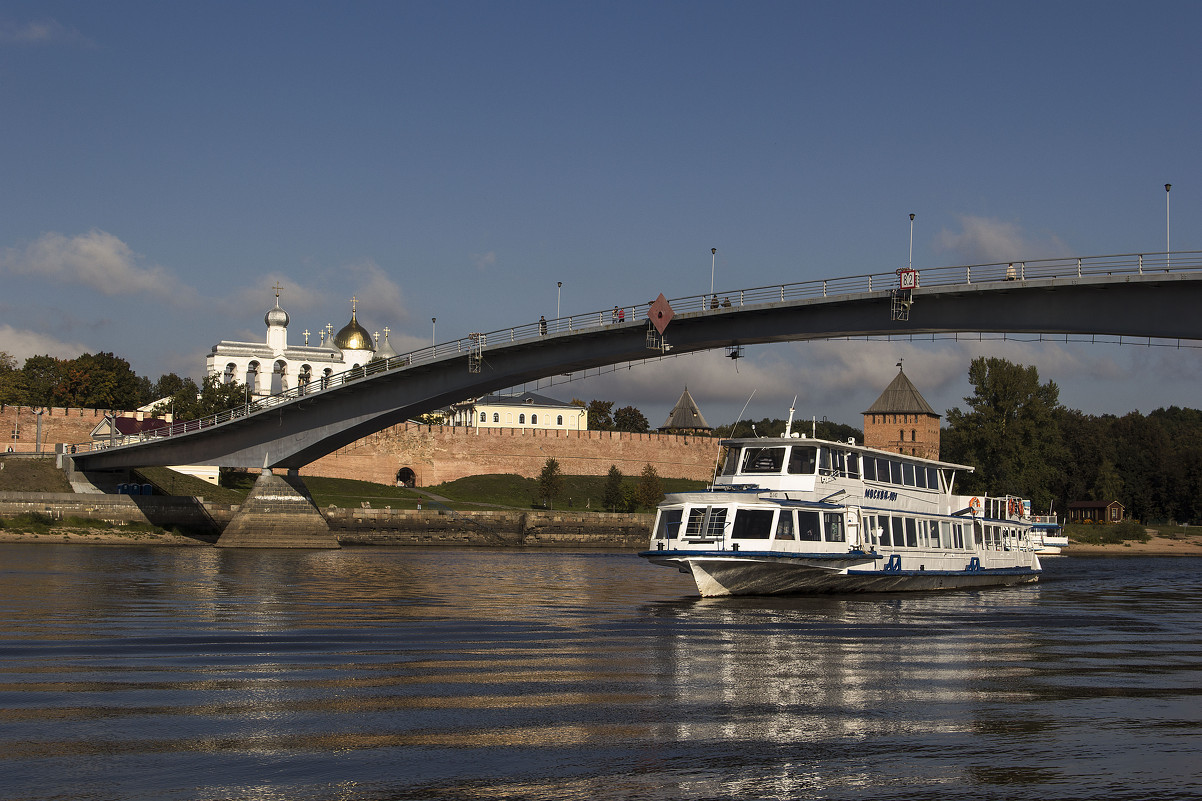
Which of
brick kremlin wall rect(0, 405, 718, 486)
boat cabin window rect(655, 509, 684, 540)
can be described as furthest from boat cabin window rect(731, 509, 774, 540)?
brick kremlin wall rect(0, 405, 718, 486)

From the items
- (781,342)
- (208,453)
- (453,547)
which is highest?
(781,342)

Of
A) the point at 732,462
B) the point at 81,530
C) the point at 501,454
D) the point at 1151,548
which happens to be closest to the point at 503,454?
the point at 501,454

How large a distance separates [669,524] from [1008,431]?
215 ft

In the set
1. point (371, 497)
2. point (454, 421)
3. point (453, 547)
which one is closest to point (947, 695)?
point (453, 547)

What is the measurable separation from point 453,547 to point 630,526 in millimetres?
14668

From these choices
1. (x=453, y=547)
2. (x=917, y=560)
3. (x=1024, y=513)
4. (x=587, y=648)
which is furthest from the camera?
(x=453, y=547)

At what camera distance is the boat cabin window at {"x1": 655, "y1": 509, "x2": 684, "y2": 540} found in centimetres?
2930

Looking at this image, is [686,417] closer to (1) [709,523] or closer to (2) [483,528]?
(2) [483,528]

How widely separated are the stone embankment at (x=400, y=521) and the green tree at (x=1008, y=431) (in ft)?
95.5

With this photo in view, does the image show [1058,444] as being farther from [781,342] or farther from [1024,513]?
[781,342]

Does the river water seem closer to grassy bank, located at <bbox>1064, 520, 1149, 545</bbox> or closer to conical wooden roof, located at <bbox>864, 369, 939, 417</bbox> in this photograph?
grassy bank, located at <bbox>1064, 520, 1149, 545</bbox>

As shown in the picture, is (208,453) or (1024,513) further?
(208,453)

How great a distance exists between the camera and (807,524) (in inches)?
1152

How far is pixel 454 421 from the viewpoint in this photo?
136m
